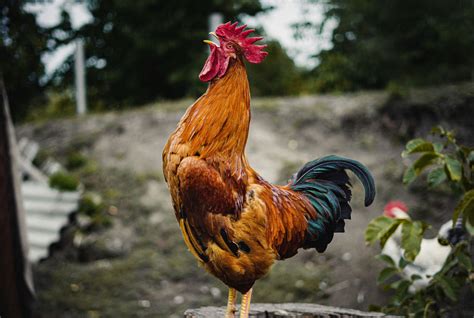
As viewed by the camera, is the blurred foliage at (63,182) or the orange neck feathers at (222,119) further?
the blurred foliage at (63,182)

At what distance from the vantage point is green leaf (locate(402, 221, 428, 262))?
3.18 meters

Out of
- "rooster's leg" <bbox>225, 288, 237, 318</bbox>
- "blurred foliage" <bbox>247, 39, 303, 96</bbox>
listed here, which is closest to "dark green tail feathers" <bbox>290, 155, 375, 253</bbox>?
"rooster's leg" <bbox>225, 288, 237, 318</bbox>

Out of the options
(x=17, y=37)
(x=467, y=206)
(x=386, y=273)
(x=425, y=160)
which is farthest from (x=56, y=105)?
(x=467, y=206)

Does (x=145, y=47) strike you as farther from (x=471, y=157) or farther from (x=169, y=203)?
(x=471, y=157)

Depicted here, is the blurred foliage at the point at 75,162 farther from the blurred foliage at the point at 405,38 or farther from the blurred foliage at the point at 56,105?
the blurred foliage at the point at 56,105

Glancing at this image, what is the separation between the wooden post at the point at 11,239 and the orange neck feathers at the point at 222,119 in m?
2.42

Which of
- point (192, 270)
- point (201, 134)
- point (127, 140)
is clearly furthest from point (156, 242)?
point (201, 134)

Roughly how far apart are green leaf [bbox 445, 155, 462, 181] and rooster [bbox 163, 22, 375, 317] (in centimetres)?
85

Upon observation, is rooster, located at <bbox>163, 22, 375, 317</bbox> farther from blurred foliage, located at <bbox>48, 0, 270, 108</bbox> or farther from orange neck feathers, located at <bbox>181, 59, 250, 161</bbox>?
blurred foliage, located at <bbox>48, 0, 270, 108</bbox>

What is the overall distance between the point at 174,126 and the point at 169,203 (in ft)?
4.61

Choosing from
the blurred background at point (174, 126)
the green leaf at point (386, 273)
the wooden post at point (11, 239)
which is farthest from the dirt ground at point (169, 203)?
the green leaf at point (386, 273)

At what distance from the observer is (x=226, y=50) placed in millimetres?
2453

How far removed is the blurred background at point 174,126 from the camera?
17.6 ft

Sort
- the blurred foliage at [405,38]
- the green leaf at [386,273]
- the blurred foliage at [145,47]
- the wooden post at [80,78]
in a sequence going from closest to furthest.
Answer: the green leaf at [386,273] → the blurred foliage at [405,38] → the wooden post at [80,78] → the blurred foliage at [145,47]
